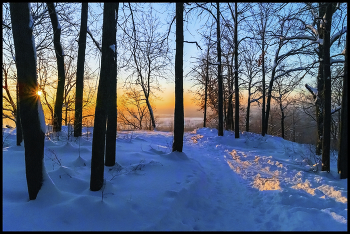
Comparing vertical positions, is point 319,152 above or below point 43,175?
below

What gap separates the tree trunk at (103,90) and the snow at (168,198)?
411 millimetres

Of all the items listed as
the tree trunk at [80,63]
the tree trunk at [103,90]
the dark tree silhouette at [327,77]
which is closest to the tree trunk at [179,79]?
the tree trunk at [103,90]

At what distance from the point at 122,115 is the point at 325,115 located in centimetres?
2828

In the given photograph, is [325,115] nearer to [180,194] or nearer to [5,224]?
[180,194]

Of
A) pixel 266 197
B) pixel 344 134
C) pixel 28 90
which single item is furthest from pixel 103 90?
pixel 344 134

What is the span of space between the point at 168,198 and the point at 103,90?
263cm

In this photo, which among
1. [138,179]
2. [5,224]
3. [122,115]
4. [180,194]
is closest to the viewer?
[5,224]

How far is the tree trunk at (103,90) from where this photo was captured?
404 cm

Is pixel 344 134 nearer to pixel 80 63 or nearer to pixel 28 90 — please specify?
pixel 28 90

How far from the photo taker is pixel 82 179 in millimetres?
4578

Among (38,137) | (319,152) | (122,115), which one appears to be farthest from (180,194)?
(122,115)

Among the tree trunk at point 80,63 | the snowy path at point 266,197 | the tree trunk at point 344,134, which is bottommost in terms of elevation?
the snowy path at point 266,197

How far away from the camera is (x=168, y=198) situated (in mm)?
4277

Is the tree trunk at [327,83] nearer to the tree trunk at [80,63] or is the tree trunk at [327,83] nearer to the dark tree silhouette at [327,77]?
the dark tree silhouette at [327,77]
